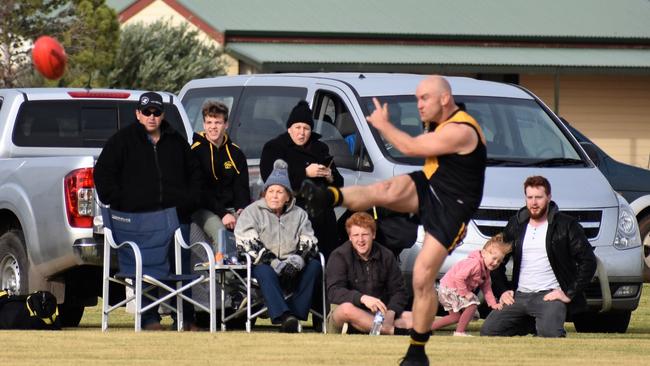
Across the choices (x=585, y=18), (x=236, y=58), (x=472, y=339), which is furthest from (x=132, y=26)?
(x=472, y=339)

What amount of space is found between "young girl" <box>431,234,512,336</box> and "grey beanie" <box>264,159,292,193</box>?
142 centimetres

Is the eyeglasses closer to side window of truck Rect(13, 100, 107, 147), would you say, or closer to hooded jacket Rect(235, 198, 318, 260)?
hooded jacket Rect(235, 198, 318, 260)

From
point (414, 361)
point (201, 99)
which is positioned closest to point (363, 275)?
point (414, 361)

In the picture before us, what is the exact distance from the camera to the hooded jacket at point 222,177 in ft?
46.1

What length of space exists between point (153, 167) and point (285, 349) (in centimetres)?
295

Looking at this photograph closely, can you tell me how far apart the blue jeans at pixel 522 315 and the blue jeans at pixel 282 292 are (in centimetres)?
142

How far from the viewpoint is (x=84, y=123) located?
1494 centimetres

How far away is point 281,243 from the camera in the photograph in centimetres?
1346

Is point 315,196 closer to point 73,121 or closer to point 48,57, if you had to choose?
point 73,121

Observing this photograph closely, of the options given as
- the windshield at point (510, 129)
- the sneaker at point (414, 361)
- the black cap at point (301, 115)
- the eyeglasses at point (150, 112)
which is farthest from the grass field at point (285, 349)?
the windshield at point (510, 129)

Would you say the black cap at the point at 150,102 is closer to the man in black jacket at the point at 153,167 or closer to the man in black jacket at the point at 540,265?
the man in black jacket at the point at 153,167

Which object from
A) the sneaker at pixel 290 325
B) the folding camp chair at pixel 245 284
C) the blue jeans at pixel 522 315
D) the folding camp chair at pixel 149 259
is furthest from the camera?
the blue jeans at pixel 522 315

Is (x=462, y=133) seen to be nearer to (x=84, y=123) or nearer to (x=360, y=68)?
(x=84, y=123)

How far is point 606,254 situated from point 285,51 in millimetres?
29043
